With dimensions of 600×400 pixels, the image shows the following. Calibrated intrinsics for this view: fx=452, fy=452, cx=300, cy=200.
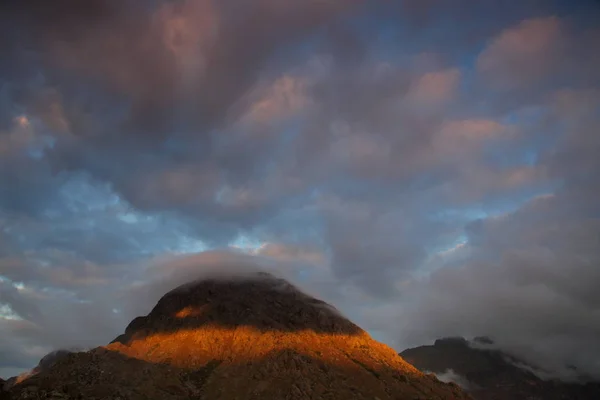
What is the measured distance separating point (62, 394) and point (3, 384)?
8111 centimetres

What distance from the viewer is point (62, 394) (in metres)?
184

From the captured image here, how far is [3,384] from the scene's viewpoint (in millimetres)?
113438

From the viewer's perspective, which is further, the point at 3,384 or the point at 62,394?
the point at 62,394
